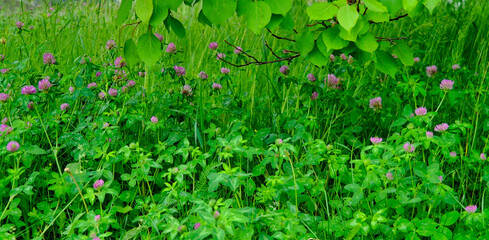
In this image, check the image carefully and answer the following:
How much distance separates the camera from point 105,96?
2393 millimetres

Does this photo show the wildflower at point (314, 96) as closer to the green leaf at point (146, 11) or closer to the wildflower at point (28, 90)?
the green leaf at point (146, 11)

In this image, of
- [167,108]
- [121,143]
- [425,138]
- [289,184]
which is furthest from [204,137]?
[425,138]

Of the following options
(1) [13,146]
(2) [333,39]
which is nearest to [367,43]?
(2) [333,39]

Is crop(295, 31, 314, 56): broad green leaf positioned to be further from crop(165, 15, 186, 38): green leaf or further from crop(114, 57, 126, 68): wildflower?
crop(114, 57, 126, 68): wildflower

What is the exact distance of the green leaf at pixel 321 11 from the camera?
1.53 meters

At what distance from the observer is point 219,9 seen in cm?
156

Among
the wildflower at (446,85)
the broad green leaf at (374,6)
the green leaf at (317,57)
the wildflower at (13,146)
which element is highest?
the broad green leaf at (374,6)

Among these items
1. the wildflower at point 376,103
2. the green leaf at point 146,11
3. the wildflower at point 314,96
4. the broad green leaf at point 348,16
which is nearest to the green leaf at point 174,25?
the green leaf at point 146,11

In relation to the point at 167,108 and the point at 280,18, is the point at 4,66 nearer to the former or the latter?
the point at 167,108

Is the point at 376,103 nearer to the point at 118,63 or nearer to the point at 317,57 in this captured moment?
the point at 317,57

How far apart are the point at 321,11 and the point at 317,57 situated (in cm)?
Result: 32

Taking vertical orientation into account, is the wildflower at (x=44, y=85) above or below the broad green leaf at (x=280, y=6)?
below

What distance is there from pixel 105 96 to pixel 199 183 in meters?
0.79

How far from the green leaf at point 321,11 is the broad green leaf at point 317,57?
31 cm
